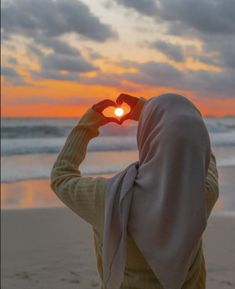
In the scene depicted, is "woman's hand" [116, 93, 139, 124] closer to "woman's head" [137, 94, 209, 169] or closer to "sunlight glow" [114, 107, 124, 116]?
"sunlight glow" [114, 107, 124, 116]

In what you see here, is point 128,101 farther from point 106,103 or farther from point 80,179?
point 80,179

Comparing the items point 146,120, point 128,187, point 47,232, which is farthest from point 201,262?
point 47,232

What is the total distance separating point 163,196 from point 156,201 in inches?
1.4

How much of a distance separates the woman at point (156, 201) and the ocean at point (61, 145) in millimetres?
2977

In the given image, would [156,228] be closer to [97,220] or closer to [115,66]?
[97,220]

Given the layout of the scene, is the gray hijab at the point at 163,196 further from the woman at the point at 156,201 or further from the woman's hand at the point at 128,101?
the woman's hand at the point at 128,101

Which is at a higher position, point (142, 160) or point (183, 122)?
point (183, 122)

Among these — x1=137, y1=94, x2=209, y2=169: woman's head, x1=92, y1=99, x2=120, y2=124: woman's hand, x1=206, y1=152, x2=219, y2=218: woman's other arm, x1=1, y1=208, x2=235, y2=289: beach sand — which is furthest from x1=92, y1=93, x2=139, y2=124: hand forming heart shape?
x1=1, y1=208, x2=235, y2=289: beach sand

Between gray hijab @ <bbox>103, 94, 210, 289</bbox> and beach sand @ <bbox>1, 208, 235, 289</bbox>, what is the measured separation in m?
1.71

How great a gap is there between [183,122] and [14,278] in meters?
2.93

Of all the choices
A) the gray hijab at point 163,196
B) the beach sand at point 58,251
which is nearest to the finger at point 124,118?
the gray hijab at point 163,196

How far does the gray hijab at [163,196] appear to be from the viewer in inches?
63.7

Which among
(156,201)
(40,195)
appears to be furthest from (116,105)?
(40,195)

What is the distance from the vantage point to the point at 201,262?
188 cm
